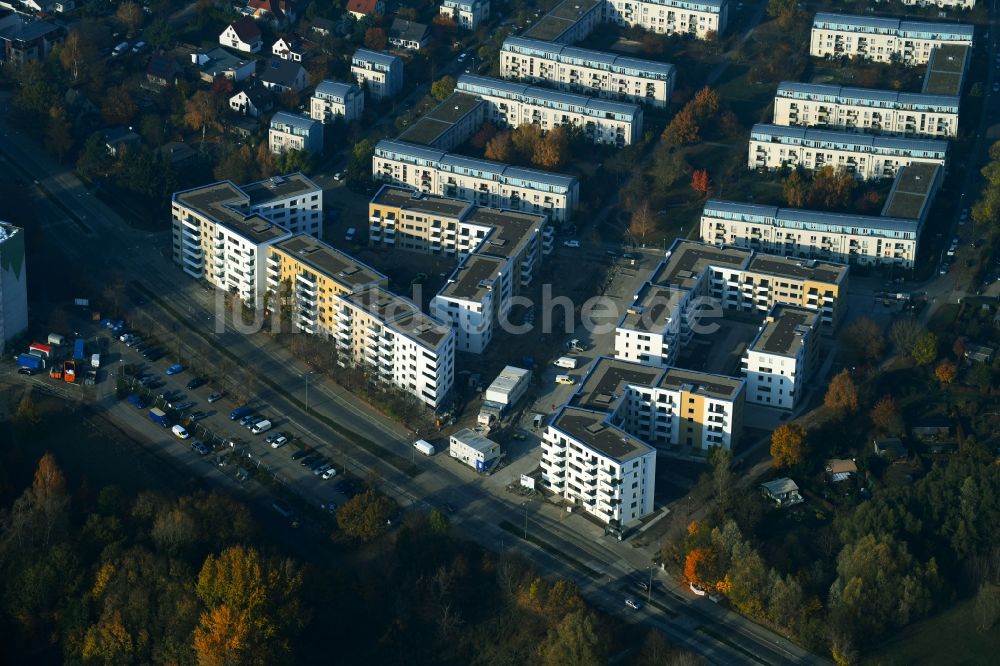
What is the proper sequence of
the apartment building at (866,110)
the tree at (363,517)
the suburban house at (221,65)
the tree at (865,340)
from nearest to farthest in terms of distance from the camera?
1. the tree at (363,517)
2. the tree at (865,340)
3. the apartment building at (866,110)
4. the suburban house at (221,65)

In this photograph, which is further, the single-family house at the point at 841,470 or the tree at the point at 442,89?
the tree at the point at 442,89

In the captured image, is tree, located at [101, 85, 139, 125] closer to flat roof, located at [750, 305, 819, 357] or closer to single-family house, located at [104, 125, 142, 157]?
single-family house, located at [104, 125, 142, 157]

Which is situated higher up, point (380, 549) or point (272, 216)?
point (272, 216)

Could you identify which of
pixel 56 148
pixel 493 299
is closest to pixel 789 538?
pixel 493 299

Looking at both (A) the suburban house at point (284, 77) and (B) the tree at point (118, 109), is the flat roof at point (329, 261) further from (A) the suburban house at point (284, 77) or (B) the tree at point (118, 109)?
(A) the suburban house at point (284, 77)

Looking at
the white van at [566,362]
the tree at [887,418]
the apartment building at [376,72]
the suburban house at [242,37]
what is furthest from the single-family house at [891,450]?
the suburban house at [242,37]

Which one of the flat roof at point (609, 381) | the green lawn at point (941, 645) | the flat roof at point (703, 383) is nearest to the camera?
Answer: the green lawn at point (941, 645)

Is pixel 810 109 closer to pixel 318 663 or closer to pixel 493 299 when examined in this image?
pixel 493 299

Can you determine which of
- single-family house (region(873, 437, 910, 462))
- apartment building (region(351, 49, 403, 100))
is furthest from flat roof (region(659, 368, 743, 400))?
apartment building (region(351, 49, 403, 100))

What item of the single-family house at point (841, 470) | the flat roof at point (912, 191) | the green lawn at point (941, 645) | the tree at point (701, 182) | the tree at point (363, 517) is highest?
the flat roof at point (912, 191)
